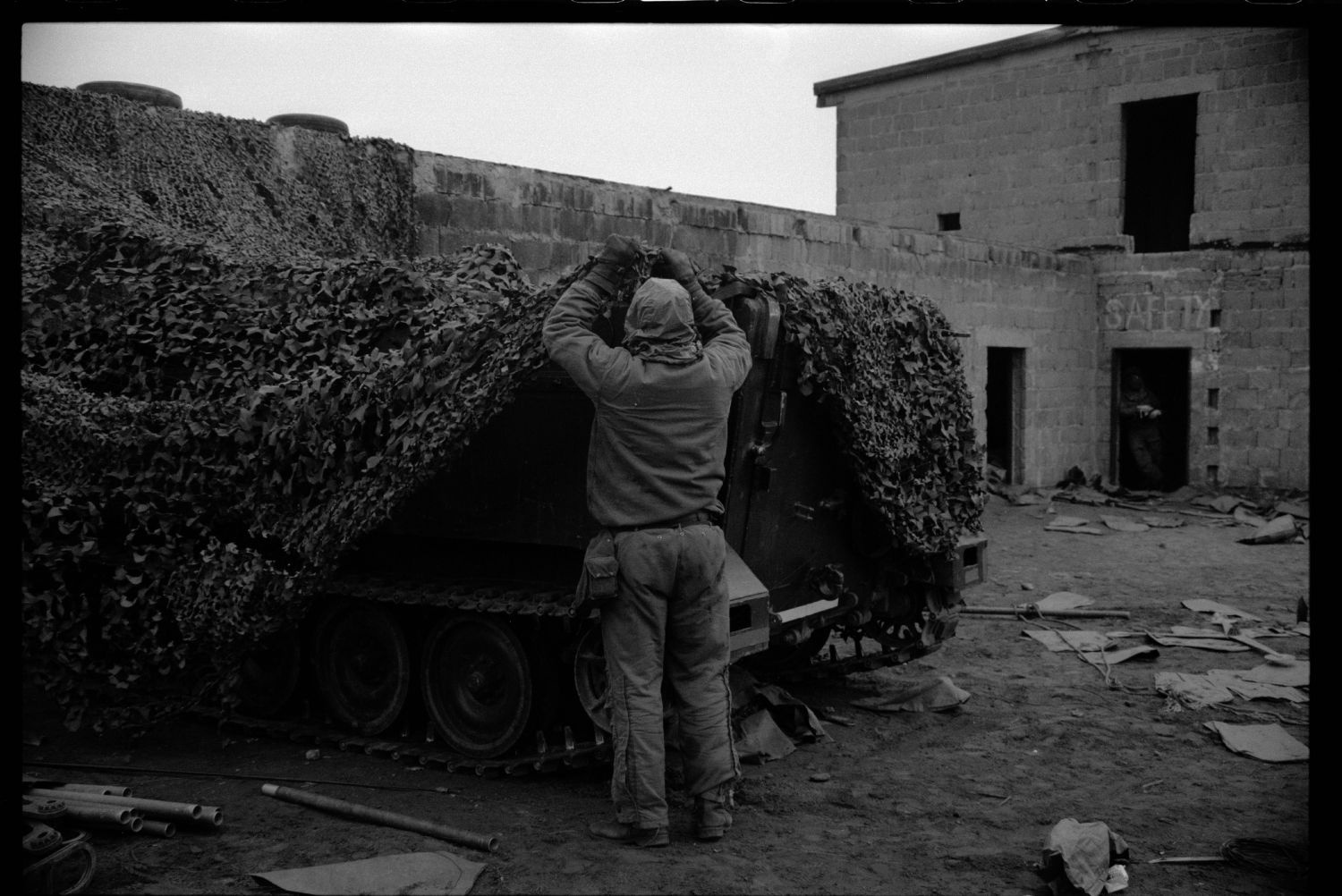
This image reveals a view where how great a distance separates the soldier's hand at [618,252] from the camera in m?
5.39

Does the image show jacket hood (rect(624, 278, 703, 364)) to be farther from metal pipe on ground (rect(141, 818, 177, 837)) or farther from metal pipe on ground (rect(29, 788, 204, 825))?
metal pipe on ground (rect(141, 818, 177, 837))

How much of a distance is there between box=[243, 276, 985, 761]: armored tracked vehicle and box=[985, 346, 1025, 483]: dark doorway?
1235 cm

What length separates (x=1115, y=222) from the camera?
66.6 feet

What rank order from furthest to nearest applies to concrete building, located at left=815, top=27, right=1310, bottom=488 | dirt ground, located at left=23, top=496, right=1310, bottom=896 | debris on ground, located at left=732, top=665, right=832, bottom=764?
1. concrete building, located at left=815, top=27, right=1310, bottom=488
2. debris on ground, located at left=732, top=665, right=832, bottom=764
3. dirt ground, located at left=23, top=496, right=1310, bottom=896

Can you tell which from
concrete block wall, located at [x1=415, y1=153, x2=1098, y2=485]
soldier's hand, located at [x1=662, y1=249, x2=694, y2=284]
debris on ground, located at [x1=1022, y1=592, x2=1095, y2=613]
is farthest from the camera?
debris on ground, located at [x1=1022, y1=592, x2=1095, y2=613]

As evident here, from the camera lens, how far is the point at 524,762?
5.85m

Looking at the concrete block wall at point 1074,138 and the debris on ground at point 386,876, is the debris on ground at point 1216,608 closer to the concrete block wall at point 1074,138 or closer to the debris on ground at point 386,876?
the debris on ground at point 386,876

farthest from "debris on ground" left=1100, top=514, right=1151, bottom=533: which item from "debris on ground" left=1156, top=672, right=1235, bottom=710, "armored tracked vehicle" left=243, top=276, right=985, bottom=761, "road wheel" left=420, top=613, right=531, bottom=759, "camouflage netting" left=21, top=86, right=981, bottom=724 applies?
"road wheel" left=420, top=613, right=531, bottom=759

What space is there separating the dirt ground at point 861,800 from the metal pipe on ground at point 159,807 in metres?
0.09

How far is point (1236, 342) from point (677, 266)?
52.2 ft

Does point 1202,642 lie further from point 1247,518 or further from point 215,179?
point 1247,518

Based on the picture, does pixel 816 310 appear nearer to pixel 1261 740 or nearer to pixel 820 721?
pixel 820 721

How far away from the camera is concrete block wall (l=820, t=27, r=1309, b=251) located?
1902 centimetres

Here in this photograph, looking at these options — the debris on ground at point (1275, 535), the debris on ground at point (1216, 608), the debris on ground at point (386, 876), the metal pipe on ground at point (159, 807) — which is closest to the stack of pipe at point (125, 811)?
the metal pipe on ground at point (159, 807)
